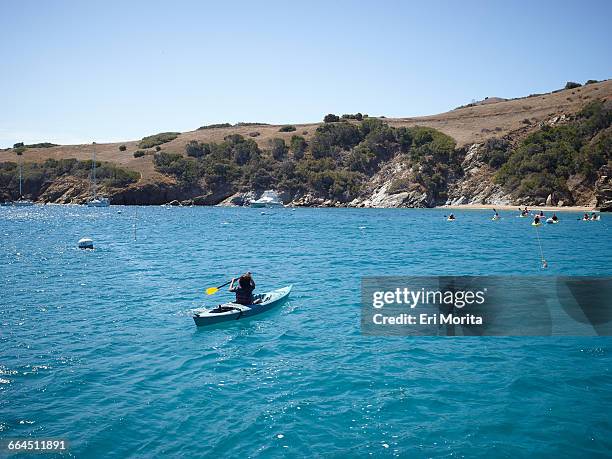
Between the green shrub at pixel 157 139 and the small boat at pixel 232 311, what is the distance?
164m

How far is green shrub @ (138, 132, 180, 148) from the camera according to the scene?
176 metres

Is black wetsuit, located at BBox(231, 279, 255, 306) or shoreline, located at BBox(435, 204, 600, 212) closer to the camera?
black wetsuit, located at BBox(231, 279, 255, 306)

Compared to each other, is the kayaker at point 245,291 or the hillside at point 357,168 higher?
the hillside at point 357,168

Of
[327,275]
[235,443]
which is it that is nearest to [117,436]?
[235,443]

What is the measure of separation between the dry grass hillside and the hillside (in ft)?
1.05

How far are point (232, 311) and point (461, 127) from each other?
142 meters

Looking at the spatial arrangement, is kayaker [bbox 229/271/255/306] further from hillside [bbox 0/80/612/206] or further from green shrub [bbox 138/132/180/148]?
green shrub [bbox 138/132/180/148]

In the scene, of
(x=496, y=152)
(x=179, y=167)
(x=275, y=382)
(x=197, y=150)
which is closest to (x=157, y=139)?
(x=197, y=150)

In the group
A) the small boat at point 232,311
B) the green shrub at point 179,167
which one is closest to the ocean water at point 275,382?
the small boat at point 232,311

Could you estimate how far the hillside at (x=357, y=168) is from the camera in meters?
122

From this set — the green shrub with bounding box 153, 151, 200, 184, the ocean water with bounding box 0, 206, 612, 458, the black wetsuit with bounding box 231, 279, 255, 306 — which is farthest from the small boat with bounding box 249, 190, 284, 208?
the black wetsuit with bounding box 231, 279, 255, 306

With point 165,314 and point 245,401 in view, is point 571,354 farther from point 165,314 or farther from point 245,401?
point 165,314

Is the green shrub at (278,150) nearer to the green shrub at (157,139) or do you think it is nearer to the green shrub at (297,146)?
the green shrub at (297,146)

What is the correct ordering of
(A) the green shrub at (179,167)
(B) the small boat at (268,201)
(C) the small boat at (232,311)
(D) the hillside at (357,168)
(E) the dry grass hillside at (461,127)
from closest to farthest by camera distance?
(C) the small boat at (232,311), (D) the hillside at (357,168), (B) the small boat at (268,201), (E) the dry grass hillside at (461,127), (A) the green shrub at (179,167)
